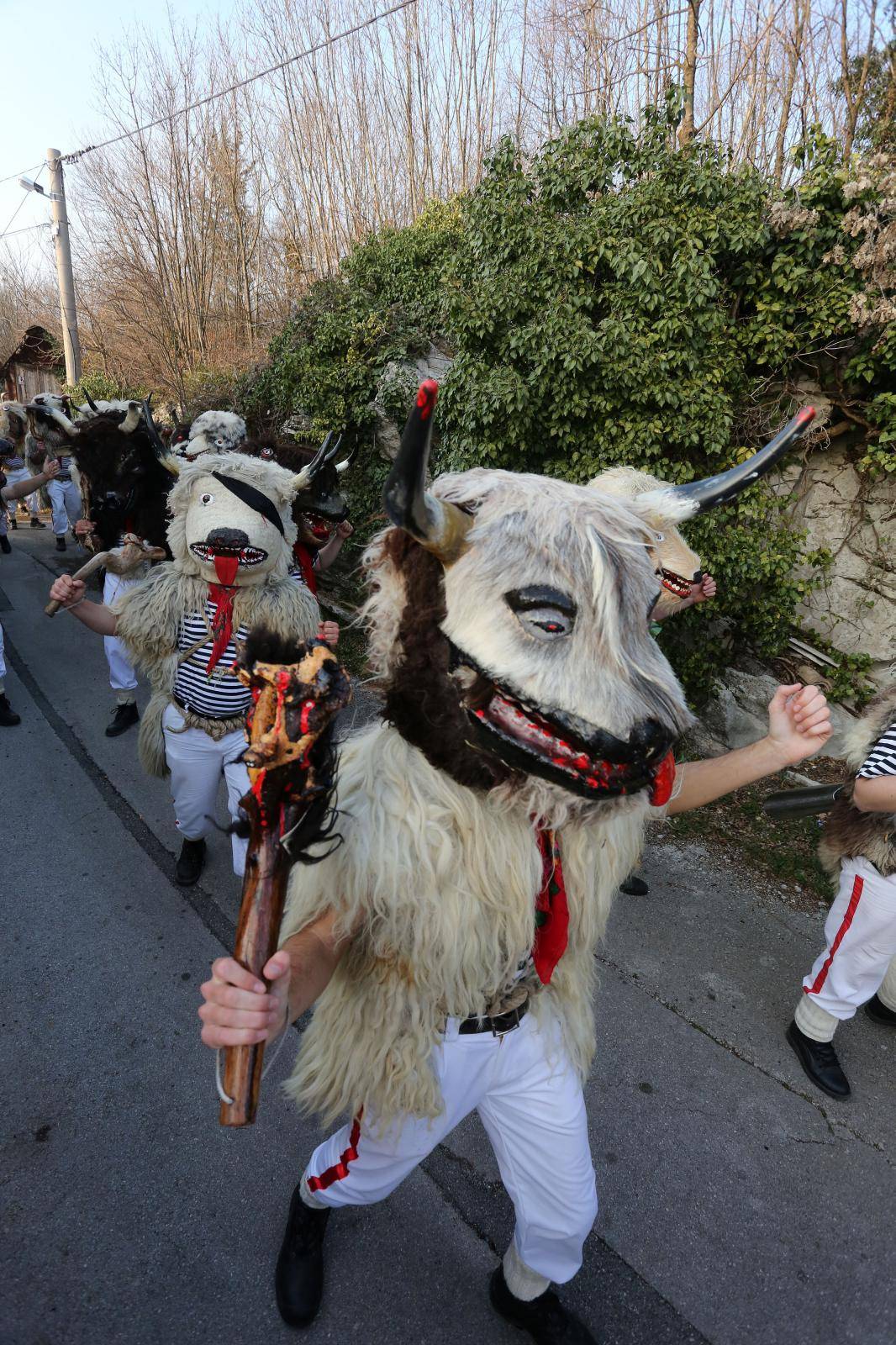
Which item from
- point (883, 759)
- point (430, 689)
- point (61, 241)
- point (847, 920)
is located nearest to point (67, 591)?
point (430, 689)

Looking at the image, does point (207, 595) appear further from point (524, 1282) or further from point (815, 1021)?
point (815, 1021)

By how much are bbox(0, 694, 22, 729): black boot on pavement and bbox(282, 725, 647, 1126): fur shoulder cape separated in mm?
4763

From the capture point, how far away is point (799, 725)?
1716mm

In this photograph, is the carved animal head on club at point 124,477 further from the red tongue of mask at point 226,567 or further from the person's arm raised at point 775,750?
the person's arm raised at point 775,750

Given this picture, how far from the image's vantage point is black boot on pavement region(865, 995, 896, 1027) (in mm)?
3137

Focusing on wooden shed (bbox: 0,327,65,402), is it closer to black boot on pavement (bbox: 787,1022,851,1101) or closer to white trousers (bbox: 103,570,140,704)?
white trousers (bbox: 103,570,140,704)

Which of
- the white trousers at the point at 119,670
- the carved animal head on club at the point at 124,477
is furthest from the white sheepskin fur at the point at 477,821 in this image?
the white trousers at the point at 119,670

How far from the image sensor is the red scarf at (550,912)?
5.03ft

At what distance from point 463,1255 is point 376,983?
1193 millimetres

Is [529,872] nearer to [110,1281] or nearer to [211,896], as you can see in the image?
[110,1281]

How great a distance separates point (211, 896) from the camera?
3732mm

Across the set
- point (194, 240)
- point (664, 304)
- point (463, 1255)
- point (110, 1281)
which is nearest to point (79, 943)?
point (110, 1281)

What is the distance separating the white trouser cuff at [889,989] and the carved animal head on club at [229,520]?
3129mm

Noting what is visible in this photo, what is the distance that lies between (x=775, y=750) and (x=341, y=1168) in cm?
150
